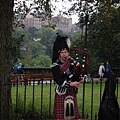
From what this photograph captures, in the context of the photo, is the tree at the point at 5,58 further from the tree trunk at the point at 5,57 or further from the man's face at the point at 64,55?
the man's face at the point at 64,55

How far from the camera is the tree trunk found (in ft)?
21.9

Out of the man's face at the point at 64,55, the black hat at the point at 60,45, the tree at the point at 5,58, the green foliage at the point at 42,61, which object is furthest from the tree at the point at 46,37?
the man's face at the point at 64,55

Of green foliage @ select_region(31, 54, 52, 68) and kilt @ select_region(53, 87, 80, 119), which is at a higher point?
kilt @ select_region(53, 87, 80, 119)

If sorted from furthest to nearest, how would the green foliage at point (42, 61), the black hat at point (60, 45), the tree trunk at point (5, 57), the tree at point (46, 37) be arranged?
the tree at point (46, 37)
the green foliage at point (42, 61)
the tree trunk at point (5, 57)
the black hat at point (60, 45)

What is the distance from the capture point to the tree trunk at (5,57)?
6664 mm

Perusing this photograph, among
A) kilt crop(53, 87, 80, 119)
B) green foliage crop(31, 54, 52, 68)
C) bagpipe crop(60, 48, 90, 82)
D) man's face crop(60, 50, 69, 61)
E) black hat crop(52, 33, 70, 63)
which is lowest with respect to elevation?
green foliage crop(31, 54, 52, 68)

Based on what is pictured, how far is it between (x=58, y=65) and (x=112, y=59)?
26155 millimetres

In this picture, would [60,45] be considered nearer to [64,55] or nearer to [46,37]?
[64,55]

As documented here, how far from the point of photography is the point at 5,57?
6.77 metres

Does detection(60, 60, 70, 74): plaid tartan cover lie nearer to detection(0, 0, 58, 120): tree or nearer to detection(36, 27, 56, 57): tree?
detection(0, 0, 58, 120): tree

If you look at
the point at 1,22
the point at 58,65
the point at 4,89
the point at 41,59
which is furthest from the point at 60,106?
the point at 41,59

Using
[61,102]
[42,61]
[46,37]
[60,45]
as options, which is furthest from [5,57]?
[46,37]

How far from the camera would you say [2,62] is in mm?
6758

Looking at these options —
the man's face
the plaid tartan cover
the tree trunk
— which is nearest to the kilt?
the plaid tartan cover
